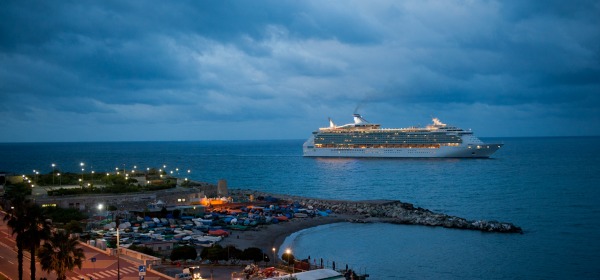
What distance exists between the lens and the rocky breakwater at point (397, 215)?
38.2 metres

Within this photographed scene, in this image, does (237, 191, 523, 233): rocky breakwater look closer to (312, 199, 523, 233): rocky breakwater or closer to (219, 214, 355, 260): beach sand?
(312, 199, 523, 233): rocky breakwater

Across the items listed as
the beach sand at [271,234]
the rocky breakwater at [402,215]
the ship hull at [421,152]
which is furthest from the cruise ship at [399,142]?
the beach sand at [271,234]

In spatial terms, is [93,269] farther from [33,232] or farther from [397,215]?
[397,215]

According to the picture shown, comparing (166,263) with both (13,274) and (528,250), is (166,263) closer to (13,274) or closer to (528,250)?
(13,274)

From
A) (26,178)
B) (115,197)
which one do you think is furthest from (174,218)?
(26,178)

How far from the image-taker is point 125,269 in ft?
70.6

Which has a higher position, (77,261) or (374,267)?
(77,261)

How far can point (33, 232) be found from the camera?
18.0m

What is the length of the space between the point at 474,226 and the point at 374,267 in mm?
12973

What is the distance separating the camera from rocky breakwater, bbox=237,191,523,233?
3822cm

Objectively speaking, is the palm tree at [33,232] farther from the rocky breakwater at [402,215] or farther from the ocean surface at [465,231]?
the rocky breakwater at [402,215]

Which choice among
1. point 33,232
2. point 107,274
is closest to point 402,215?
point 107,274

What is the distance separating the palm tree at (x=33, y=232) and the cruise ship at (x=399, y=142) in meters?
95.2

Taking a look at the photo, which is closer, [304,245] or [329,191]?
[304,245]
